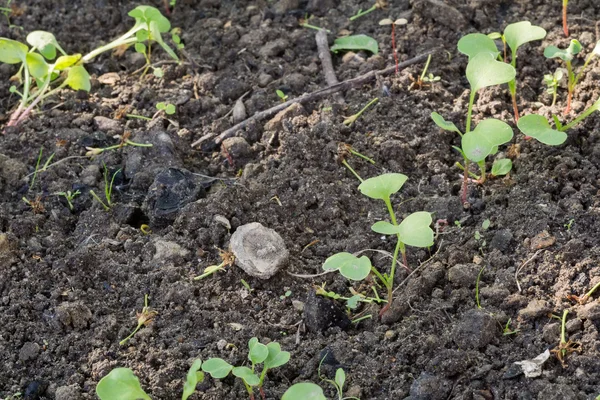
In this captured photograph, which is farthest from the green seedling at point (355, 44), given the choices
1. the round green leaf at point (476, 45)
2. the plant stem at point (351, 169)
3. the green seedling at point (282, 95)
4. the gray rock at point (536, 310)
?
the gray rock at point (536, 310)

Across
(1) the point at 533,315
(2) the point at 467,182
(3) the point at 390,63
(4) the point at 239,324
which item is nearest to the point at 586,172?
(2) the point at 467,182

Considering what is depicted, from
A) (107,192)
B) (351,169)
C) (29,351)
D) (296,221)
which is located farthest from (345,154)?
(29,351)

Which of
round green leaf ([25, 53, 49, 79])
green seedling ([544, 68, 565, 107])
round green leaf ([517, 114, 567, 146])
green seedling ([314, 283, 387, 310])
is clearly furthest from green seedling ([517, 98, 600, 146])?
round green leaf ([25, 53, 49, 79])

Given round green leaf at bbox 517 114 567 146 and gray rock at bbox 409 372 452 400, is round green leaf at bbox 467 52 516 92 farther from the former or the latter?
gray rock at bbox 409 372 452 400

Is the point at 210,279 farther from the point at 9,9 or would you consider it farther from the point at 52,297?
the point at 9,9

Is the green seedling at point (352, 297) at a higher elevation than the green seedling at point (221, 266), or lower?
lower

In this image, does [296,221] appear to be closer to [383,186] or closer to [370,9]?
[383,186]

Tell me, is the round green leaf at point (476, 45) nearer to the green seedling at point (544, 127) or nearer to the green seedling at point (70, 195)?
Answer: the green seedling at point (544, 127)
